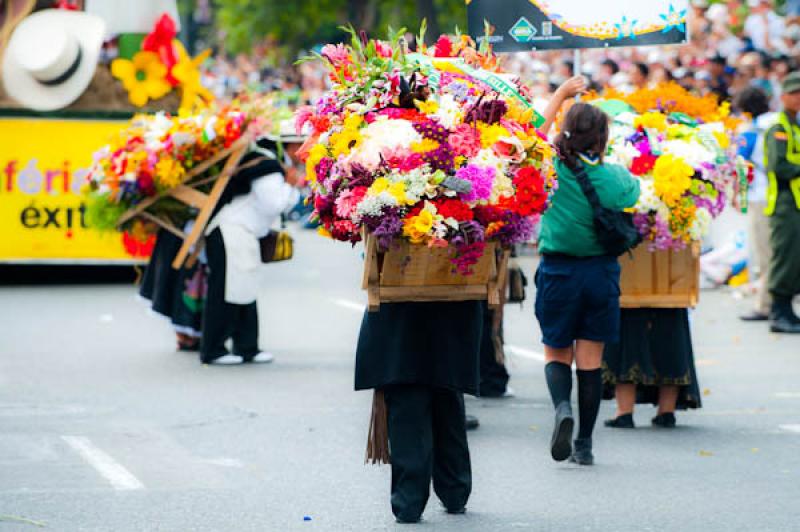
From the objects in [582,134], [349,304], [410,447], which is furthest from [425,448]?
[349,304]

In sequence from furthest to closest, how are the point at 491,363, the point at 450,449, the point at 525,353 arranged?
the point at 525,353 < the point at 491,363 < the point at 450,449

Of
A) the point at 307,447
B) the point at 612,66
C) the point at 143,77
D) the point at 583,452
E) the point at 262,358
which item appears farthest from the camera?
the point at 612,66

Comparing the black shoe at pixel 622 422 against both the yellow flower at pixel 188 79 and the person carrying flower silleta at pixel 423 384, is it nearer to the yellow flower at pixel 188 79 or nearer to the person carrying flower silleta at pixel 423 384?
the person carrying flower silleta at pixel 423 384

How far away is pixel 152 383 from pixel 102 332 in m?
3.06

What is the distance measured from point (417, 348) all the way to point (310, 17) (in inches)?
1603

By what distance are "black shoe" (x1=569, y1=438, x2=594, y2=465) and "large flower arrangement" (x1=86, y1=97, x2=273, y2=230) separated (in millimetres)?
4975

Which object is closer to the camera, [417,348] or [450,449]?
[417,348]

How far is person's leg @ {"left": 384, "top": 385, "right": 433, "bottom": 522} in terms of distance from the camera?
748 centimetres

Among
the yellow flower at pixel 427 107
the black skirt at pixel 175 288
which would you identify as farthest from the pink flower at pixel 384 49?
the black skirt at pixel 175 288

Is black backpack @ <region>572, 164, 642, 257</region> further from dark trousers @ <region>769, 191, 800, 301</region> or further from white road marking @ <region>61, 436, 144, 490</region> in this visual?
dark trousers @ <region>769, 191, 800, 301</region>

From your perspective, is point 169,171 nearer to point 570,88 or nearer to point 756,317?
point 570,88

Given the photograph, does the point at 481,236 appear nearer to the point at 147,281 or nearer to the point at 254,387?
the point at 254,387

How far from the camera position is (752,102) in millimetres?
15859

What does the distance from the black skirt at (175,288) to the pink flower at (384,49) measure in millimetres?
6237
